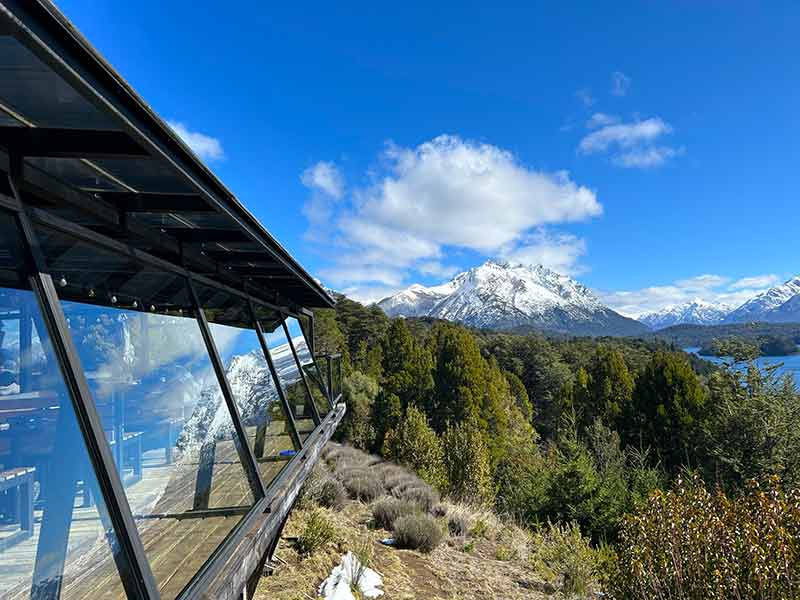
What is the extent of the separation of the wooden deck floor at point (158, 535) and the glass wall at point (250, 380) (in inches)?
19.9

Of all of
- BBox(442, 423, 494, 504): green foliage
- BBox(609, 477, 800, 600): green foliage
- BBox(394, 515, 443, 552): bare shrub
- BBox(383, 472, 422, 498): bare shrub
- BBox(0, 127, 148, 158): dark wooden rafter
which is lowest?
BBox(442, 423, 494, 504): green foliage

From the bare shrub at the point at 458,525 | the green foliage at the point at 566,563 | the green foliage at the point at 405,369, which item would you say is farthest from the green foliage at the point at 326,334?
the green foliage at the point at 566,563

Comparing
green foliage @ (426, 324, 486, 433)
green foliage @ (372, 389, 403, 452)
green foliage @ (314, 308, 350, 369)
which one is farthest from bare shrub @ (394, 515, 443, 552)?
green foliage @ (426, 324, 486, 433)

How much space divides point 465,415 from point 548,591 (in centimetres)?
1820

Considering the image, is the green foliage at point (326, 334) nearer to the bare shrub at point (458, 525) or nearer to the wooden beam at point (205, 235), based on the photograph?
the bare shrub at point (458, 525)

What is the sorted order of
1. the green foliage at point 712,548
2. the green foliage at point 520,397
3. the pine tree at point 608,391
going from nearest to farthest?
1. the green foliage at point 712,548
2. the pine tree at point 608,391
3. the green foliage at point 520,397

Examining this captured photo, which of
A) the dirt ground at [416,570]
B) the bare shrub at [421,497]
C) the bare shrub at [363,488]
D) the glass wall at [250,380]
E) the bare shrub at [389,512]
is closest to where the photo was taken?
the glass wall at [250,380]

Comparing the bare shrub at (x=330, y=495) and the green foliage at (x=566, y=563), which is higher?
the bare shrub at (x=330, y=495)

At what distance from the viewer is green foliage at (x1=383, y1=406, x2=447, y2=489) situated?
16.2 metres

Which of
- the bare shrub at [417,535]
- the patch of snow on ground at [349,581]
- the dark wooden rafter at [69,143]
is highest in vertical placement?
the dark wooden rafter at [69,143]

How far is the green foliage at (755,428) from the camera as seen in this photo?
1390cm

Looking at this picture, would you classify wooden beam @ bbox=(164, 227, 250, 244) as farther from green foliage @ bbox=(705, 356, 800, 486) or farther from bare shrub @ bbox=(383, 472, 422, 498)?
green foliage @ bbox=(705, 356, 800, 486)

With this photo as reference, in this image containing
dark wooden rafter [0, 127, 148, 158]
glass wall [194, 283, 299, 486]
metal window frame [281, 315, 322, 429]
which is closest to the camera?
dark wooden rafter [0, 127, 148, 158]

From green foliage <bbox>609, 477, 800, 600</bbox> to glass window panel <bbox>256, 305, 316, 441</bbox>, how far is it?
318cm
